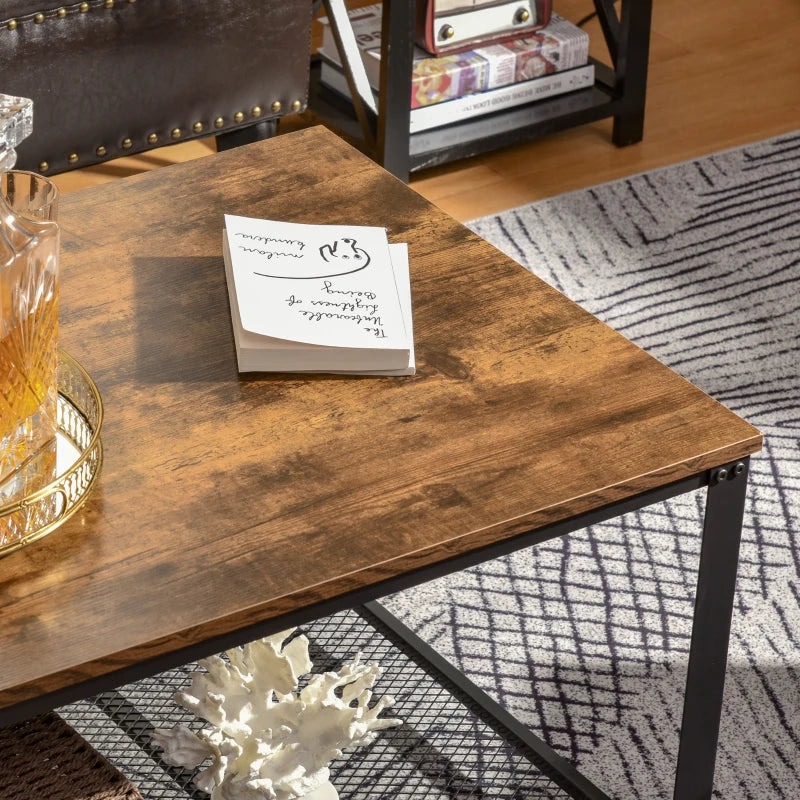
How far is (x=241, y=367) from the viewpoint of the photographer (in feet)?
3.08

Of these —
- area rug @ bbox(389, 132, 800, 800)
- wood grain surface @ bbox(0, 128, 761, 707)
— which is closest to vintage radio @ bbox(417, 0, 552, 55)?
area rug @ bbox(389, 132, 800, 800)

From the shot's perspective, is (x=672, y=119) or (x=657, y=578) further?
(x=672, y=119)

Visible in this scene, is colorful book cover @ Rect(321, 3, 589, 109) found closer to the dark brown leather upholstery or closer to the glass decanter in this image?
the dark brown leather upholstery

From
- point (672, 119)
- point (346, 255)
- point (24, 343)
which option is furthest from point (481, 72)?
point (24, 343)

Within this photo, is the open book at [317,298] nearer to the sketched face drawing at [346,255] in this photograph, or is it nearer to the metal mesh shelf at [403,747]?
the sketched face drawing at [346,255]

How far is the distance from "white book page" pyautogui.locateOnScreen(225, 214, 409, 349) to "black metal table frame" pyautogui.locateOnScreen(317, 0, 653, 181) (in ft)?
3.14

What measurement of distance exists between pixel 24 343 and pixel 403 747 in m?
0.59

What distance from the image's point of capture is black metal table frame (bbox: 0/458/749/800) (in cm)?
74

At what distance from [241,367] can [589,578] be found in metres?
0.61

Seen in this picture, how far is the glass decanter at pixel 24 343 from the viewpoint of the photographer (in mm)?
A: 769

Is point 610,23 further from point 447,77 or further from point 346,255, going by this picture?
point 346,255

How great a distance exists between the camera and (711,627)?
94 centimetres

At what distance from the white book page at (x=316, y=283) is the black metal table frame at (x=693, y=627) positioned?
0.64 ft

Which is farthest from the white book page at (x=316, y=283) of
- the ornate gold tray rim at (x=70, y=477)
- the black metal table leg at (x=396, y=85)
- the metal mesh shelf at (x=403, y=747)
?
the black metal table leg at (x=396, y=85)
